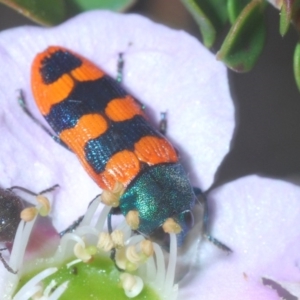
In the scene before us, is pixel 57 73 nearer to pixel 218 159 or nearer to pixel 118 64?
pixel 118 64

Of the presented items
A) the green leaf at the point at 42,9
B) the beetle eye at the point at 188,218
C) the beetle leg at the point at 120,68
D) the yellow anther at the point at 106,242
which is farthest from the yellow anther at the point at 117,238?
the green leaf at the point at 42,9

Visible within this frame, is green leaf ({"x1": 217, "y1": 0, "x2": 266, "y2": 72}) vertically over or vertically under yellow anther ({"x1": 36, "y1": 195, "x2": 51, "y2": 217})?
over

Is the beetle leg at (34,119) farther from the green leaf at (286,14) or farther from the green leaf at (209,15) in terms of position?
the green leaf at (286,14)

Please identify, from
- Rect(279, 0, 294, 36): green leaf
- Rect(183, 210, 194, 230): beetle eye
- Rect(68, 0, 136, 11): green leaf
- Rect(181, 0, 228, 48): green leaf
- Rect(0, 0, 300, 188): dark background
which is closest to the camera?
Rect(279, 0, 294, 36): green leaf

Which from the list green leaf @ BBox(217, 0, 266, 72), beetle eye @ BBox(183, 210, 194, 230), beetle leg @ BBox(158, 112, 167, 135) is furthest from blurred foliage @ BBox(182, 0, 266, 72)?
beetle eye @ BBox(183, 210, 194, 230)

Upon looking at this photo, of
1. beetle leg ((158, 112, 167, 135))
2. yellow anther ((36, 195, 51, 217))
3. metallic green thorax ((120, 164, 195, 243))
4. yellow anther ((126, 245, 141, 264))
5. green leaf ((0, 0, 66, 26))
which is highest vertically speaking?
green leaf ((0, 0, 66, 26))

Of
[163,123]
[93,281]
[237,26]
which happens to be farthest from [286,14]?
[93,281]

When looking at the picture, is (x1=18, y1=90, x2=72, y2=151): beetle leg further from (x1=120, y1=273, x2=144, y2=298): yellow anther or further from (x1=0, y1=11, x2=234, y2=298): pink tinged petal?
(x1=120, y1=273, x2=144, y2=298): yellow anther
